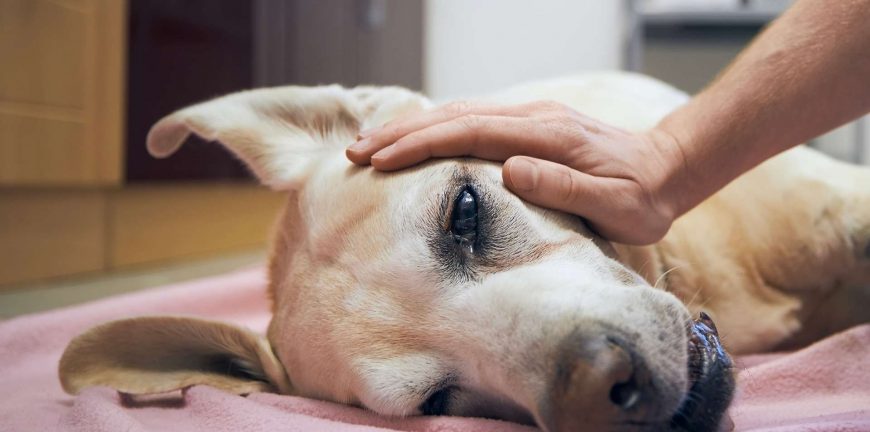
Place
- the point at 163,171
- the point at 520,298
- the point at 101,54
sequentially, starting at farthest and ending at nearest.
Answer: the point at 163,171 → the point at 101,54 → the point at 520,298

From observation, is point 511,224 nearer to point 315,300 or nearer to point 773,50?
point 315,300

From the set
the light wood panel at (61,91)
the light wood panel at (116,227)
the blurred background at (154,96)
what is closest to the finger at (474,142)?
the light wood panel at (116,227)

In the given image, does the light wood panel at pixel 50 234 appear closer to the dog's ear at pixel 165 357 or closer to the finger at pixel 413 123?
the dog's ear at pixel 165 357

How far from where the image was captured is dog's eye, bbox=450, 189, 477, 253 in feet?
4.12

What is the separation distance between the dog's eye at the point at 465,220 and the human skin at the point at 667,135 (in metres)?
0.08

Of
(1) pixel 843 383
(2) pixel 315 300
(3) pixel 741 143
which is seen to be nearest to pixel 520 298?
(2) pixel 315 300

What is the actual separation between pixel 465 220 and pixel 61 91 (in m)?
2.21

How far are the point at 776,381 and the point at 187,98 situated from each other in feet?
9.14

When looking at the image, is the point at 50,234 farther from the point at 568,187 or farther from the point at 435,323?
the point at 568,187

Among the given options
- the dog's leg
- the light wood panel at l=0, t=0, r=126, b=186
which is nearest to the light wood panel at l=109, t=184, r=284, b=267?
the light wood panel at l=0, t=0, r=126, b=186

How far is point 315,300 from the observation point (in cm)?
129

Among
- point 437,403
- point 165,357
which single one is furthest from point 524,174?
point 165,357

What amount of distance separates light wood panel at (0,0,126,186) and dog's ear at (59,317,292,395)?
59.3 inches

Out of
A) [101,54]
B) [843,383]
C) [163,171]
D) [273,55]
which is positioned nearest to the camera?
[843,383]
